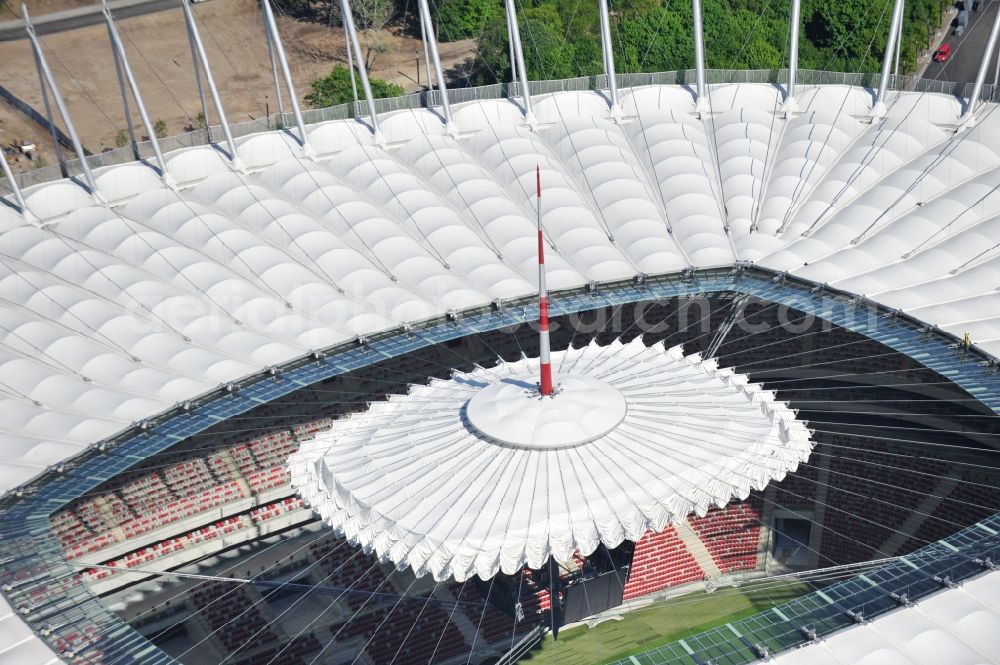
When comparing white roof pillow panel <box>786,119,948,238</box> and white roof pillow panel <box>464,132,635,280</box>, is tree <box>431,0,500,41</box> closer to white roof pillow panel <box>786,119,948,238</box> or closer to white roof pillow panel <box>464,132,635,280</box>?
white roof pillow panel <box>464,132,635,280</box>

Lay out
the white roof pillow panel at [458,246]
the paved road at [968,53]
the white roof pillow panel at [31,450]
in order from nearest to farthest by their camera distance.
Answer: the white roof pillow panel at [31,450] < the white roof pillow panel at [458,246] < the paved road at [968,53]

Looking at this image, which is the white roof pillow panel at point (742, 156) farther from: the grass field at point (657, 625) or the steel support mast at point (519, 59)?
the grass field at point (657, 625)

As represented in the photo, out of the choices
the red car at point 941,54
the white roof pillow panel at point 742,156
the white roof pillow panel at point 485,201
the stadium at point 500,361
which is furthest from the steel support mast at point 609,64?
the red car at point 941,54

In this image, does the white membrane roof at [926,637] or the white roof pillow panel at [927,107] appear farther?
the white roof pillow panel at [927,107]

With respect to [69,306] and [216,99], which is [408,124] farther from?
[69,306]

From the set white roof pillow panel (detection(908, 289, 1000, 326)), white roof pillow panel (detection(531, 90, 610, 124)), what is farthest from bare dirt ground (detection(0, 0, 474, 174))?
white roof pillow panel (detection(908, 289, 1000, 326))

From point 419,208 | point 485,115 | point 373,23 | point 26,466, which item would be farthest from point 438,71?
point 373,23
